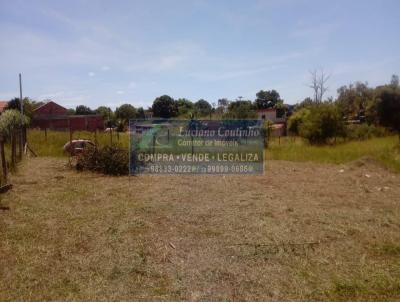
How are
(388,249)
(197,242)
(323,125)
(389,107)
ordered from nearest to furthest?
(388,249) < (197,242) < (323,125) < (389,107)

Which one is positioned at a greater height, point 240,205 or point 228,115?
point 228,115

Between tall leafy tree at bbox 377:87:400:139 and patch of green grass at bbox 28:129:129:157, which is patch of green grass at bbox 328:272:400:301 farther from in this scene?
tall leafy tree at bbox 377:87:400:139

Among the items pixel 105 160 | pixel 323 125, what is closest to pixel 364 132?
pixel 323 125

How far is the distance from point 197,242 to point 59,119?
31018 mm

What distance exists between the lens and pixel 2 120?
13.3m

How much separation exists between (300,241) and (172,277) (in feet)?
6.33

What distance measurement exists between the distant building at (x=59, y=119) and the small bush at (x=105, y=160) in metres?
21.6

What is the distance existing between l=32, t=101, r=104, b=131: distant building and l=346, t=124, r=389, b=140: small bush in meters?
20.7

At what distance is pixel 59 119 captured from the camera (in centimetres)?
3231

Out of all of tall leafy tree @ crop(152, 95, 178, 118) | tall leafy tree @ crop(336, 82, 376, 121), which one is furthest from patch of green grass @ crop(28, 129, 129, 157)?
tall leafy tree @ crop(152, 95, 178, 118)

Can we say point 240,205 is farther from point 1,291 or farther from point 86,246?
point 1,291

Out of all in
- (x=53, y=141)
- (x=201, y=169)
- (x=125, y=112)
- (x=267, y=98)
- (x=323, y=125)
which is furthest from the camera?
(x=267, y=98)

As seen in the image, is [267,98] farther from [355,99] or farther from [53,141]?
[53,141]

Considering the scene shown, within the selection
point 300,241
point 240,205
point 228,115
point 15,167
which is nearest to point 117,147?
point 15,167
